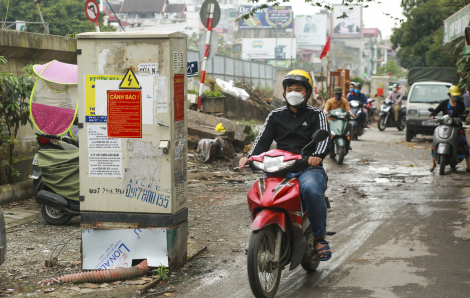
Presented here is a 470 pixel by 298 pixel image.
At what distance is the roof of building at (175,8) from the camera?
122 meters

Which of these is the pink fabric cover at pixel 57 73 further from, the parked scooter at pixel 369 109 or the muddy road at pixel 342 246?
the parked scooter at pixel 369 109

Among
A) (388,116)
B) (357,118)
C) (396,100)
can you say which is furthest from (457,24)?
(396,100)

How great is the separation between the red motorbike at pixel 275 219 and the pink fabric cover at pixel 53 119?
338cm

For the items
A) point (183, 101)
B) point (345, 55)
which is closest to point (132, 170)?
point (183, 101)

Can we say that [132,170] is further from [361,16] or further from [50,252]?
[361,16]

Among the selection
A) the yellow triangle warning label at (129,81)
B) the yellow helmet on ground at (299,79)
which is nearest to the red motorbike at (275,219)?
the yellow helmet on ground at (299,79)

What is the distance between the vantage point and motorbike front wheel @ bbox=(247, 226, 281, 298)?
13.1 ft

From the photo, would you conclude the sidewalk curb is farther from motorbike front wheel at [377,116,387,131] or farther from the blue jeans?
motorbike front wheel at [377,116,387,131]

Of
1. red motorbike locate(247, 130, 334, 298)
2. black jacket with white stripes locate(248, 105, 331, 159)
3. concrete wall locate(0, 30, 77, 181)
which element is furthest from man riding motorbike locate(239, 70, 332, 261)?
concrete wall locate(0, 30, 77, 181)

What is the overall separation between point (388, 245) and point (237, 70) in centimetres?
2248

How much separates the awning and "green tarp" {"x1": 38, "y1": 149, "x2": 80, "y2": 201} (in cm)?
664

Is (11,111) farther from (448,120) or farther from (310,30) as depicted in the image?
(310,30)

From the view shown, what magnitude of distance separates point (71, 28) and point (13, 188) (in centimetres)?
2976

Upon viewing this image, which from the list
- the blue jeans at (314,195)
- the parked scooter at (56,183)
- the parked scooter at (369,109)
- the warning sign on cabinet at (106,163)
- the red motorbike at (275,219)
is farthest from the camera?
the parked scooter at (369,109)
